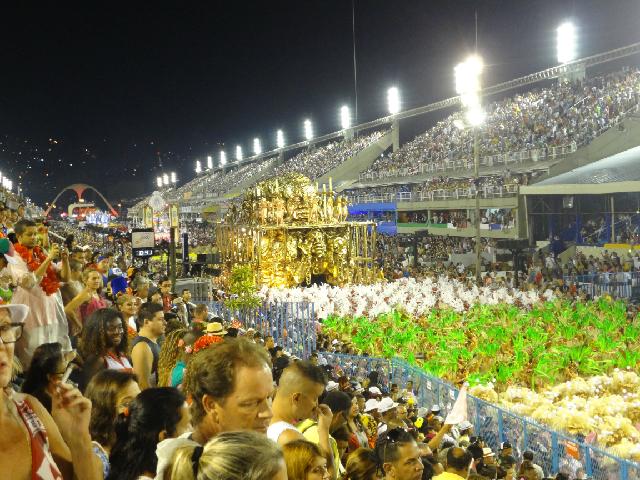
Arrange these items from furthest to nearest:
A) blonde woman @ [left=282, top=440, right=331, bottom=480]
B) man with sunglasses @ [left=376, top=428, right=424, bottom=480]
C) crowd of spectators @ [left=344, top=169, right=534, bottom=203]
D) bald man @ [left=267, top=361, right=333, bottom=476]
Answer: crowd of spectators @ [left=344, top=169, right=534, bottom=203] < man with sunglasses @ [left=376, top=428, right=424, bottom=480] < bald man @ [left=267, top=361, right=333, bottom=476] < blonde woman @ [left=282, top=440, right=331, bottom=480]

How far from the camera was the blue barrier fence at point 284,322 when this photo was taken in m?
14.2

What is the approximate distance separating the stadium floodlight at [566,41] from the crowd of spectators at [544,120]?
2.35 meters

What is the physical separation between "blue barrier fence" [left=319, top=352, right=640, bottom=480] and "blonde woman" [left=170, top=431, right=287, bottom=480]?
599 cm

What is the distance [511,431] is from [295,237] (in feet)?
43.9

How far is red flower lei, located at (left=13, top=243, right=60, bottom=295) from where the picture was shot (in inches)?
244

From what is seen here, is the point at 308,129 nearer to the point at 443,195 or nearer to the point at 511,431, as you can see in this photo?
the point at 443,195

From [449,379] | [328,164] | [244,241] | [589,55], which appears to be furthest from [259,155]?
[449,379]

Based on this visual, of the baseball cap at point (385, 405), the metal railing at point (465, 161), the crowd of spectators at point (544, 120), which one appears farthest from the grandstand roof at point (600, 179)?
the baseball cap at point (385, 405)

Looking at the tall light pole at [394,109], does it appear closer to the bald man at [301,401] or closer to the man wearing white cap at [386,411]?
the man wearing white cap at [386,411]

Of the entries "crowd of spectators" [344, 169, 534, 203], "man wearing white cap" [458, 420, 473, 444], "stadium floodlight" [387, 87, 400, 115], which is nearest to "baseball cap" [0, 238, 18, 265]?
"man wearing white cap" [458, 420, 473, 444]

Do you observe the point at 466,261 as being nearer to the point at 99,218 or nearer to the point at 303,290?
the point at 303,290

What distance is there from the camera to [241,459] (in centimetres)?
218

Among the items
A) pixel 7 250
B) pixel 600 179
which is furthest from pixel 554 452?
pixel 600 179

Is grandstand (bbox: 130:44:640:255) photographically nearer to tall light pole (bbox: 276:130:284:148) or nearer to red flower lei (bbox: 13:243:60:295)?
red flower lei (bbox: 13:243:60:295)
